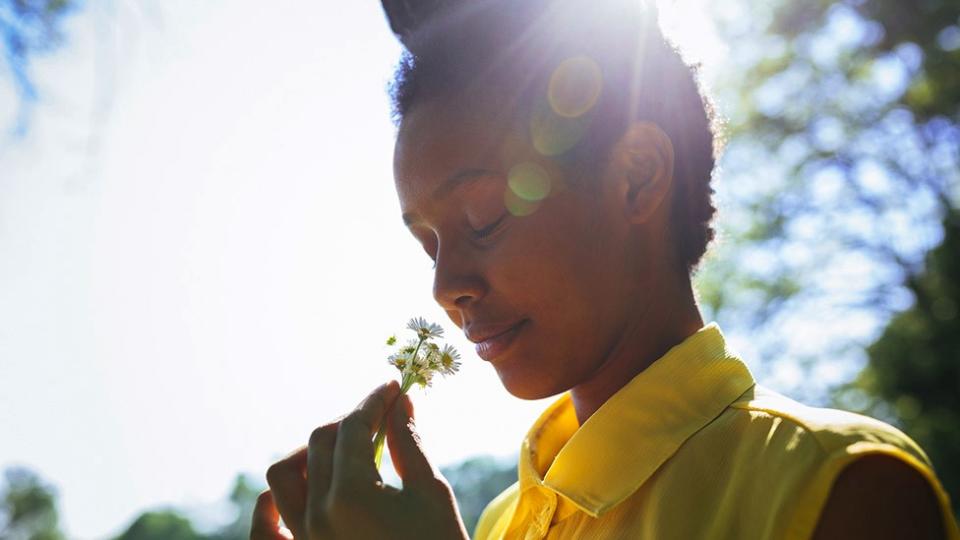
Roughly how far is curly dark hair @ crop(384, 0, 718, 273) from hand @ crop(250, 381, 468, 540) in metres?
0.57

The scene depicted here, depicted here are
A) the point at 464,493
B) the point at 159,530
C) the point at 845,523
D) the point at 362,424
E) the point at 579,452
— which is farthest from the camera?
the point at 159,530

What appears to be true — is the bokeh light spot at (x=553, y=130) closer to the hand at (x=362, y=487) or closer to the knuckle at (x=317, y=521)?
the hand at (x=362, y=487)

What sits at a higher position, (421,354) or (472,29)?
(472,29)

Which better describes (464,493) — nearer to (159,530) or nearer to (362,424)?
(362,424)

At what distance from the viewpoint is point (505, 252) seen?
4.85 ft

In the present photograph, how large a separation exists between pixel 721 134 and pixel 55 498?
1283 centimetres

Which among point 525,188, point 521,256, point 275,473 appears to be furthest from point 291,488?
A: point 525,188

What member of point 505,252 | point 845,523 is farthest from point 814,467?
point 505,252

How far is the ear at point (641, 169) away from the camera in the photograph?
1.58 meters

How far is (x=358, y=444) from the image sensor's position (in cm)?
129

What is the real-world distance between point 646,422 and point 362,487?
472 millimetres

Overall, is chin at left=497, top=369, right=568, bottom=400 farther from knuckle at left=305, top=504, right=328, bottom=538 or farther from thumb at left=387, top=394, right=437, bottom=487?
knuckle at left=305, top=504, right=328, bottom=538

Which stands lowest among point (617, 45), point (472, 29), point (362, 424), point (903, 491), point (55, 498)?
point (903, 491)

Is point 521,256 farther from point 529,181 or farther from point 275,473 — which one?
point 275,473
